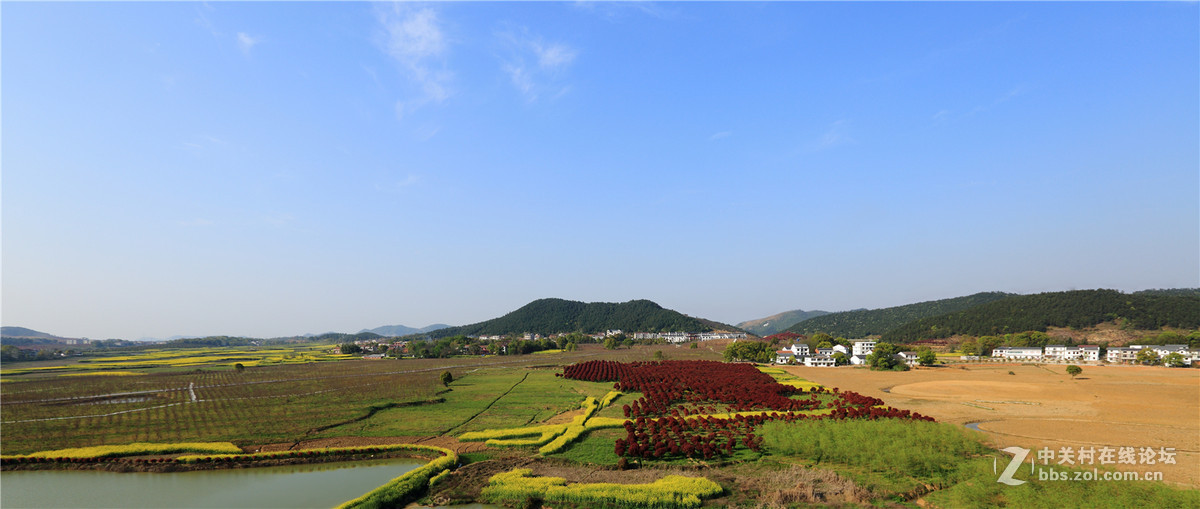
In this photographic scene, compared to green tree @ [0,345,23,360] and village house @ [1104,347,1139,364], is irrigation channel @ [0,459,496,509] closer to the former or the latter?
village house @ [1104,347,1139,364]

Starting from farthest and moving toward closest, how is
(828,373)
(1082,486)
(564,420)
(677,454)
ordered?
1. (828,373)
2. (564,420)
3. (677,454)
4. (1082,486)

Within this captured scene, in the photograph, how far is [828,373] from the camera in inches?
3068

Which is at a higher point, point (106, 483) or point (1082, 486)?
point (1082, 486)

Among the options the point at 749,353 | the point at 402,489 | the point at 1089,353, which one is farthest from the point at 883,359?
the point at 402,489

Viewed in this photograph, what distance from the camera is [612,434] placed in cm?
3303

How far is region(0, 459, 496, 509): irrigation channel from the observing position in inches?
875

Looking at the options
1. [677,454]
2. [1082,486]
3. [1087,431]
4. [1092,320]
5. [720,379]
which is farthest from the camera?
[1092,320]

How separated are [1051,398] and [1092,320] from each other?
11669 cm

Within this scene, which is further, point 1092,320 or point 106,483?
point 1092,320

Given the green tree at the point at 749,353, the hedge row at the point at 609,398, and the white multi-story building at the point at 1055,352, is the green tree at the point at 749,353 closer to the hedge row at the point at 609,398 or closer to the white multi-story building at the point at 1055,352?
the hedge row at the point at 609,398

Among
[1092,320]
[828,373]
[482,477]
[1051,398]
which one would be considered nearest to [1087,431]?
[1051,398]

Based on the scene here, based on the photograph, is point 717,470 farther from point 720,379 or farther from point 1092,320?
point 1092,320

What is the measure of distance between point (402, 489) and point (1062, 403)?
190 ft

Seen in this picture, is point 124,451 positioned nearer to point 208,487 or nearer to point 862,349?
point 208,487
